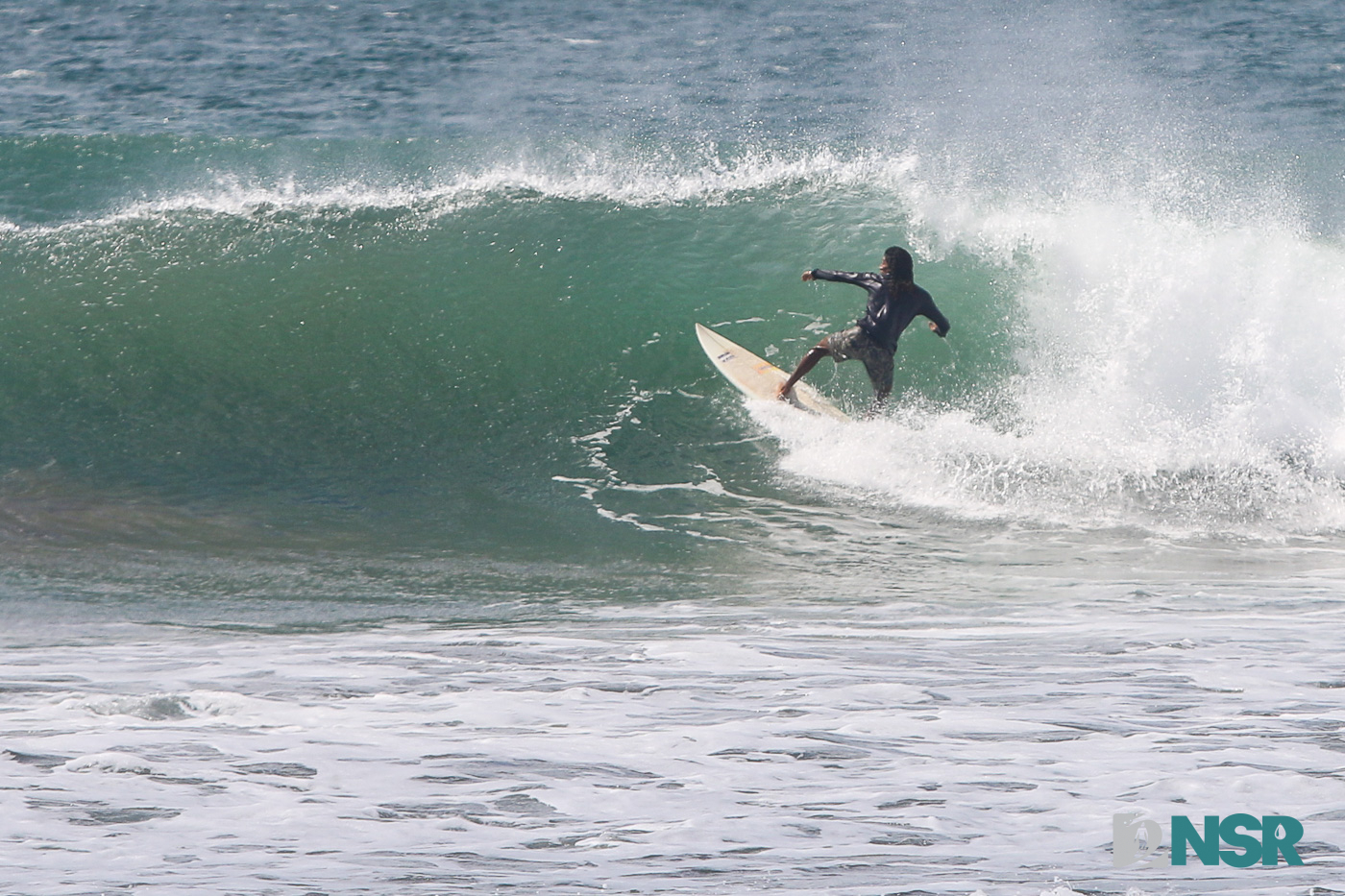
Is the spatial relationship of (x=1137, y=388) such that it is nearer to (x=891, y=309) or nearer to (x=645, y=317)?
(x=891, y=309)

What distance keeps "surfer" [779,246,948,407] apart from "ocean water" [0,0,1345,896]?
1.72 feet

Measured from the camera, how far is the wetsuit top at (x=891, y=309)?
327 inches

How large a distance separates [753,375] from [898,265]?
1513 millimetres

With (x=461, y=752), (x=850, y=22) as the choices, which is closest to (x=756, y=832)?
(x=461, y=752)

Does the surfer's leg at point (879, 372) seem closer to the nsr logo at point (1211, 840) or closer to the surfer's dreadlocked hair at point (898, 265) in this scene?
the surfer's dreadlocked hair at point (898, 265)

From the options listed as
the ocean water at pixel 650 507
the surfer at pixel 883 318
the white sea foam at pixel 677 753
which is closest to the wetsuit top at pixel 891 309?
the surfer at pixel 883 318

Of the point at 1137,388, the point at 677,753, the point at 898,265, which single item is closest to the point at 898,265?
the point at 898,265

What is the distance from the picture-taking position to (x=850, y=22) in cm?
2342

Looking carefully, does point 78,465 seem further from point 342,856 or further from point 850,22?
point 850,22

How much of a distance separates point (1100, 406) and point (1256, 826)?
202 inches

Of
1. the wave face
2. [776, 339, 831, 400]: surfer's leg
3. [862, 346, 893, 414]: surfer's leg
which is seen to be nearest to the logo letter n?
the wave face

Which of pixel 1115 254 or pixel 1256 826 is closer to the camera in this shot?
pixel 1256 826

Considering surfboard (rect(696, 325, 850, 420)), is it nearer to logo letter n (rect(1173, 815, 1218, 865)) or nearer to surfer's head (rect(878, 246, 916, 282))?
surfer's head (rect(878, 246, 916, 282))

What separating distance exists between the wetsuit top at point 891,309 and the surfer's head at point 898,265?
0.16 ft
